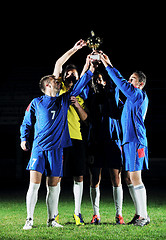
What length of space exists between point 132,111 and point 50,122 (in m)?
1.05

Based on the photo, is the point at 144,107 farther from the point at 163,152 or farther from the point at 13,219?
the point at 163,152

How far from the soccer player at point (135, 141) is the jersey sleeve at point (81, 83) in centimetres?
29

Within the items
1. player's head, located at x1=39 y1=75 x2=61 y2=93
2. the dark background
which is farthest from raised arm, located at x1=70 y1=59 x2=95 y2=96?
the dark background

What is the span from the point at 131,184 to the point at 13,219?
170cm

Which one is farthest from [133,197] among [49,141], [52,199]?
[49,141]

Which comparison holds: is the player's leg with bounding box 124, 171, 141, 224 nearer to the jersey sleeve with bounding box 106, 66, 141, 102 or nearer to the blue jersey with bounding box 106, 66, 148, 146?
the blue jersey with bounding box 106, 66, 148, 146

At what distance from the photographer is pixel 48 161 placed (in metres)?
4.29

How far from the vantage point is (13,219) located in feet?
16.6

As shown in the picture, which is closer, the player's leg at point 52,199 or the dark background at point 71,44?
the player's leg at point 52,199

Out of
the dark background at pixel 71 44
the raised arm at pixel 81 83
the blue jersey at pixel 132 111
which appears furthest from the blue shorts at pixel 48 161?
the dark background at pixel 71 44

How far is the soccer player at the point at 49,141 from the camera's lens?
421cm

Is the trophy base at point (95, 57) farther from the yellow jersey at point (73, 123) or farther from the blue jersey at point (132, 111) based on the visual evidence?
the yellow jersey at point (73, 123)

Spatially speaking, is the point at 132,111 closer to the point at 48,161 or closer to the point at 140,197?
the point at 140,197

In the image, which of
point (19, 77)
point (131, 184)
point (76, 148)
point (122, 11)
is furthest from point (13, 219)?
point (19, 77)
